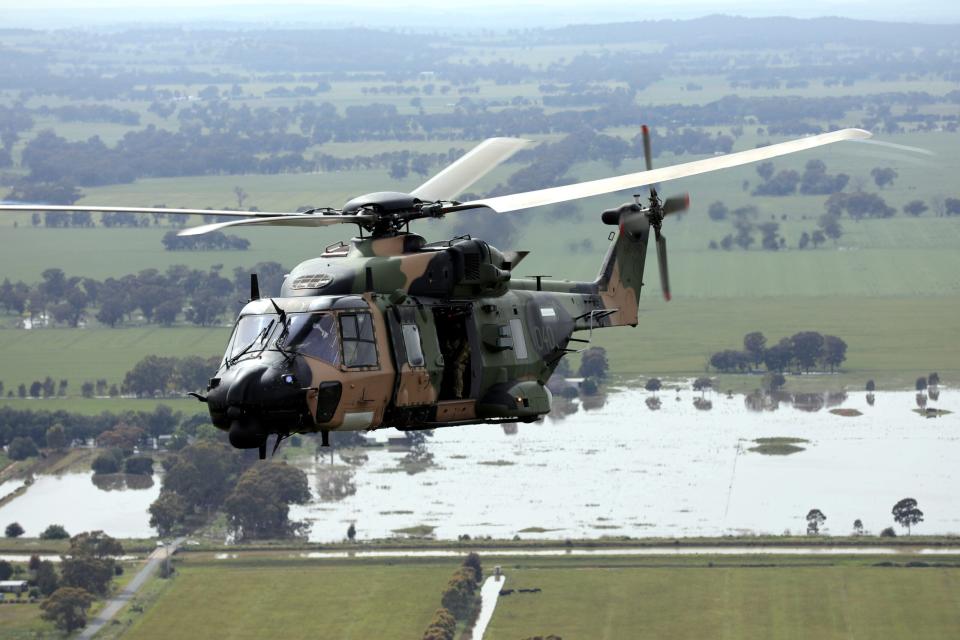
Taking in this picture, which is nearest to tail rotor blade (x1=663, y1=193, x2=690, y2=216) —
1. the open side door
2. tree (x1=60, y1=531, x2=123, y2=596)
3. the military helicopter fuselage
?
the military helicopter fuselage

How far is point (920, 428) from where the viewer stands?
99250 millimetres

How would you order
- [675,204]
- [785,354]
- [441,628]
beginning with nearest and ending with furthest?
[675,204] < [441,628] < [785,354]

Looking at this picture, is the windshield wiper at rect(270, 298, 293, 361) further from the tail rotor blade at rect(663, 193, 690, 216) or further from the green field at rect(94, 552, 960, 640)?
the green field at rect(94, 552, 960, 640)

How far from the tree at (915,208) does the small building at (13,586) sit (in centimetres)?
8000

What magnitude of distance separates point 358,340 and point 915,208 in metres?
121

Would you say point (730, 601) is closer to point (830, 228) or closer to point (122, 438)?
point (122, 438)

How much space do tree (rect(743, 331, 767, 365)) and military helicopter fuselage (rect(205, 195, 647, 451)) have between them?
9044 cm

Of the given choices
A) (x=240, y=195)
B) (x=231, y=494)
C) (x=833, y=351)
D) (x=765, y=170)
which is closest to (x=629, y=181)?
(x=231, y=494)

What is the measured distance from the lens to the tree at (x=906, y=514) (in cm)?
8138

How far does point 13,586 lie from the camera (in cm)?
7688

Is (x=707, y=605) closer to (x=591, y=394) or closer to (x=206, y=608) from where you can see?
(x=206, y=608)

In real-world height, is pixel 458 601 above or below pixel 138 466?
below

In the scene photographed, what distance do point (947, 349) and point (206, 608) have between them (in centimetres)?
5724

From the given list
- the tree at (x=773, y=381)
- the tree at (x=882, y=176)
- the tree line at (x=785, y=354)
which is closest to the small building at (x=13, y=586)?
the tree line at (x=785, y=354)
